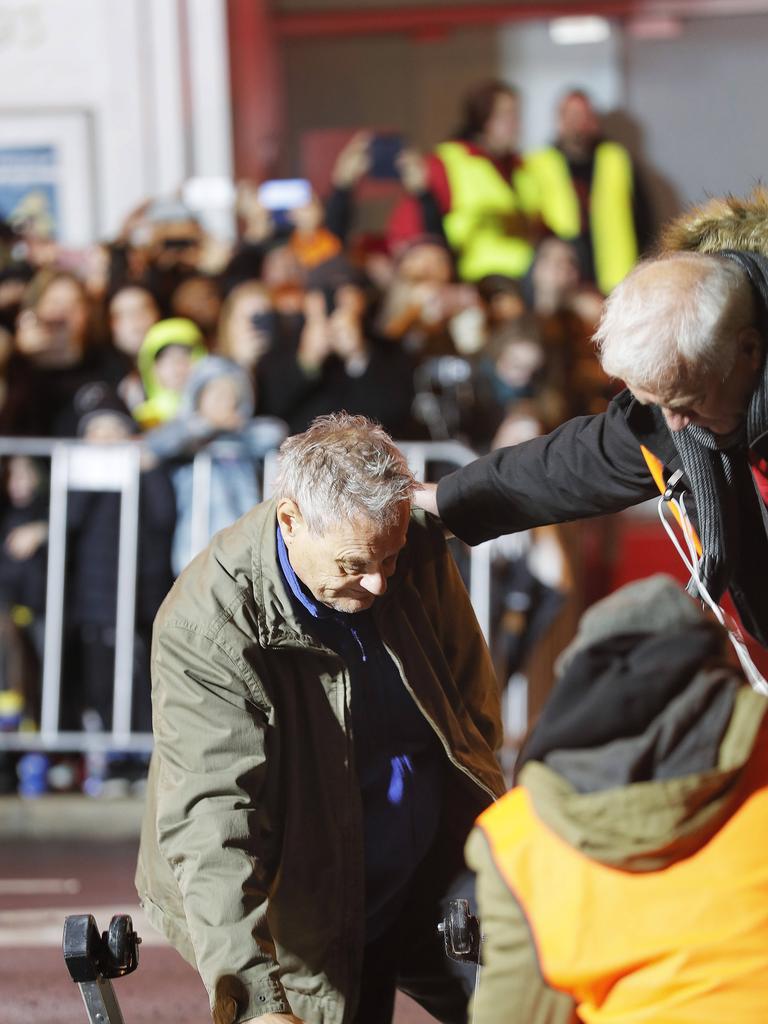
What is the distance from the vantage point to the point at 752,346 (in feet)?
8.87

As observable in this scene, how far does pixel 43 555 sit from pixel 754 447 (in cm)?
391

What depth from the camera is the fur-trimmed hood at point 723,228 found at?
285 centimetres

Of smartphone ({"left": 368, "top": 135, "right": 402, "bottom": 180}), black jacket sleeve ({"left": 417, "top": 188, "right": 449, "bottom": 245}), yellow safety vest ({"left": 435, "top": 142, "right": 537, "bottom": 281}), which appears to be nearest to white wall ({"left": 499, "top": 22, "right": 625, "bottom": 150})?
smartphone ({"left": 368, "top": 135, "right": 402, "bottom": 180})

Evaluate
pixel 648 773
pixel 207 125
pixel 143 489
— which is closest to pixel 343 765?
pixel 648 773

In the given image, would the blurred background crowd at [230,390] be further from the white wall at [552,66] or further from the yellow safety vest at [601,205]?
the white wall at [552,66]

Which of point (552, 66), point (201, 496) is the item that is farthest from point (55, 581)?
point (552, 66)

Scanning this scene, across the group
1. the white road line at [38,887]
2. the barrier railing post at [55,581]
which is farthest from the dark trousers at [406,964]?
the barrier railing post at [55,581]

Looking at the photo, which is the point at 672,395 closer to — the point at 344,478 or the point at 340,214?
the point at 344,478

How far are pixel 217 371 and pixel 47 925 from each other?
2.26 metres

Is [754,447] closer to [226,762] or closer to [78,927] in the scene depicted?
[226,762]

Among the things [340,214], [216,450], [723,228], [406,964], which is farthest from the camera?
[340,214]

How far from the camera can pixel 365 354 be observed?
20.6ft

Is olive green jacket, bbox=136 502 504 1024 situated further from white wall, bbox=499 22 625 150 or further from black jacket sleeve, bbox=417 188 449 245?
white wall, bbox=499 22 625 150

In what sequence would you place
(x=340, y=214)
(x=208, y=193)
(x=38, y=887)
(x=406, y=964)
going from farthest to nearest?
1. (x=208, y=193)
2. (x=340, y=214)
3. (x=38, y=887)
4. (x=406, y=964)
